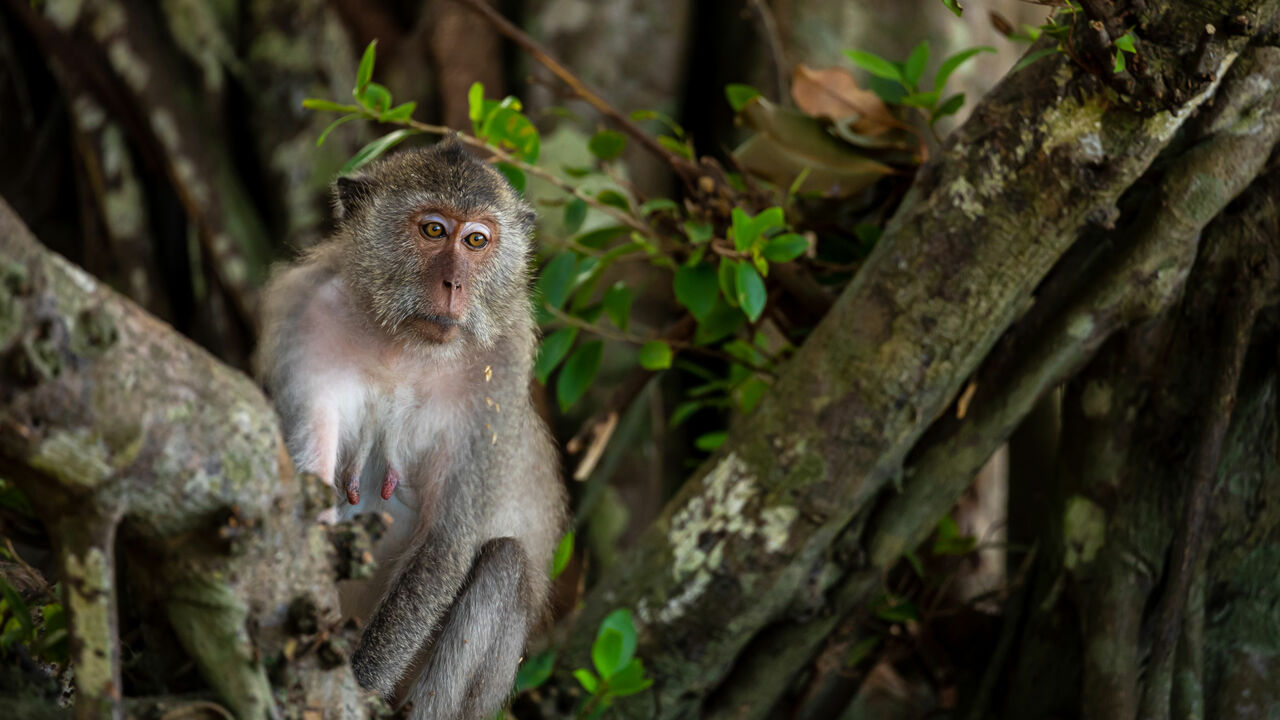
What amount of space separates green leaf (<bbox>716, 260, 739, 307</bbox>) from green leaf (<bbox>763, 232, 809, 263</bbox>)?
104mm

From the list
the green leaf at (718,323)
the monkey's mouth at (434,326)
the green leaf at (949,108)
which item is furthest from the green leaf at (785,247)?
the monkey's mouth at (434,326)

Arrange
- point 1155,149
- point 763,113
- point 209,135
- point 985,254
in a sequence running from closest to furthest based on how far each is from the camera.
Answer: point 1155,149 → point 985,254 → point 763,113 → point 209,135

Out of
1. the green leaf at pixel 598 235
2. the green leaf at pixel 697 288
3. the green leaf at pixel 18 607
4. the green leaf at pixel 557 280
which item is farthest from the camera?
the green leaf at pixel 598 235

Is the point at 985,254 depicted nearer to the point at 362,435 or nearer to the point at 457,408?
the point at 457,408

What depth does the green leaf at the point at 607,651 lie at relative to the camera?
A: 2.62 m

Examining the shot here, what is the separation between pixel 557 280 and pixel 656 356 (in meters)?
0.36

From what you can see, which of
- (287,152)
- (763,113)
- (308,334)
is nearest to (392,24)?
(287,152)

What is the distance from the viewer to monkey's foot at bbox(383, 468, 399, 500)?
2.77 meters

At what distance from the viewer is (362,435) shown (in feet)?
9.04

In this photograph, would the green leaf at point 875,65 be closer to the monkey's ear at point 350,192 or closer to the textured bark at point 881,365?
the textured bark at point 881,365

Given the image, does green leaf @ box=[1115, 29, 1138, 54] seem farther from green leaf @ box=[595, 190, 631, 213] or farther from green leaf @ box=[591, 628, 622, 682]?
green leaf @ box=[591, 628, 622, 682]

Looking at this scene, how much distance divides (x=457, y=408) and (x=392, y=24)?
2696 millimetres

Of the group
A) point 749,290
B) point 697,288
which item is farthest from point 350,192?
point 749,290

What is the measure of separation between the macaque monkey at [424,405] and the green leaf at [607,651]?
25 cm
